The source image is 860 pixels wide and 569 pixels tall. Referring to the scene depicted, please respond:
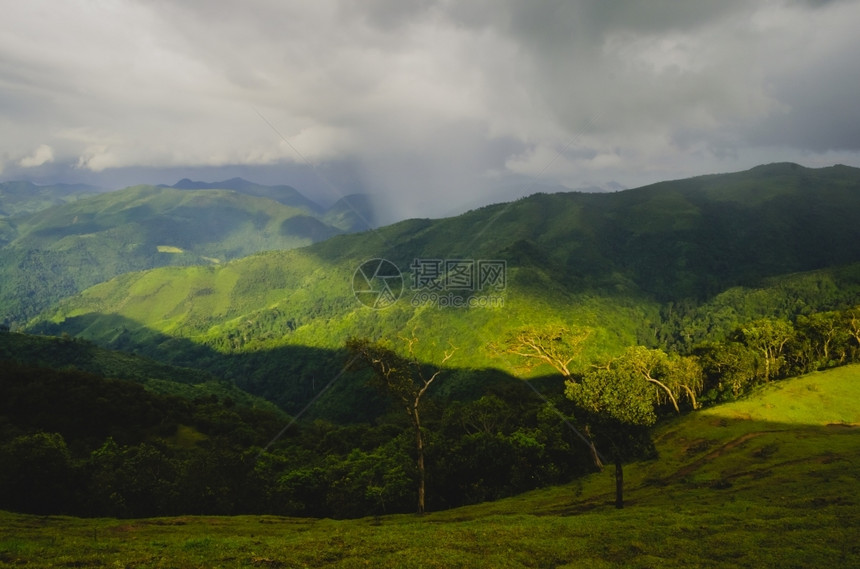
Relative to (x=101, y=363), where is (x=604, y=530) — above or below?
above

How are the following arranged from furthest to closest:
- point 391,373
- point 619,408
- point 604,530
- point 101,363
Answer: point 101,363, point 391,373, point 619,408, point 604,530

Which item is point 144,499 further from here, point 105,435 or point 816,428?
point 816,428

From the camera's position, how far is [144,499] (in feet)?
141

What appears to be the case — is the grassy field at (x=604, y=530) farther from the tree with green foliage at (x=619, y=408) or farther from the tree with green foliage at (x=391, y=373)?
the tree with green foliage at (x=391, y=373)

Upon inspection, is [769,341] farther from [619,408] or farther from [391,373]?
[391,373]

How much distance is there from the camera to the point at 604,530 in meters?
24.5

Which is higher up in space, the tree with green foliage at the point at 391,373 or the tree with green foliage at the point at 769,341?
the tree with green foliage at the point at 391,373

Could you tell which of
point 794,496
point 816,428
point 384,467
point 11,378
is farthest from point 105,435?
point 816,428

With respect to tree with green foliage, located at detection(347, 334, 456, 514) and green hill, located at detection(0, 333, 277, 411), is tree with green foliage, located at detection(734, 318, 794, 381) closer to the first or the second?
tree with green foliage, located at detection(347, 334, 456, 514)

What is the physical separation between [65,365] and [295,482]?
153 m

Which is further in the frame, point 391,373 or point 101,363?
point 101,363

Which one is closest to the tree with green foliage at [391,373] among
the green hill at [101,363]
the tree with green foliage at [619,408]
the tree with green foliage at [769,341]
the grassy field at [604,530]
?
the grassy field at [604,530]

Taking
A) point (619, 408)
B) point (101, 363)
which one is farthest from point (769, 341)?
point (101, 363)

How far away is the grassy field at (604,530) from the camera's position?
741 inches
